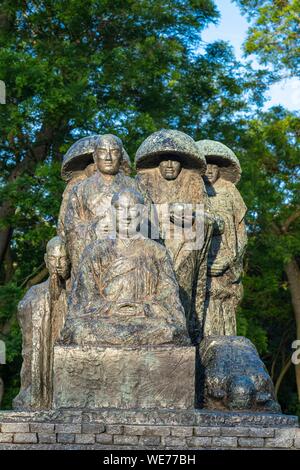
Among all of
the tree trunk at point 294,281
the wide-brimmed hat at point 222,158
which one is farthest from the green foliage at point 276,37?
the wide-brimmed hat at point 222,158

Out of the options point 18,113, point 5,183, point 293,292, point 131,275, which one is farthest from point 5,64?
point 131,275

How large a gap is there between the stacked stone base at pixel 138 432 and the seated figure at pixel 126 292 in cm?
74

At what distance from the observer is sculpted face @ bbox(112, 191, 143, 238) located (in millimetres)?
12172

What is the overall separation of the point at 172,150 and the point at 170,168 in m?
A: 0.26

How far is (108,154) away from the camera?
528 inches

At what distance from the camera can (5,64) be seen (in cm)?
2206

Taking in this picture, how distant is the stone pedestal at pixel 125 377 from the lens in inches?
448

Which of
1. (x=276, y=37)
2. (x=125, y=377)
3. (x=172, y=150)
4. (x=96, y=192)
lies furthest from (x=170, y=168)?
(x=276, y=37)

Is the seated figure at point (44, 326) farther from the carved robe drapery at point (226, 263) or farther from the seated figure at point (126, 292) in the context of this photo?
the carved robe drapery at point (226, 263)

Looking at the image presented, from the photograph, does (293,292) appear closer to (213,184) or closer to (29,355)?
(213,184)

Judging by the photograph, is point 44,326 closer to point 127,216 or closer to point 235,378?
point 127,216

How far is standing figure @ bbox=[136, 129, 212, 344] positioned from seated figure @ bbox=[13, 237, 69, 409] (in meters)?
1.22
